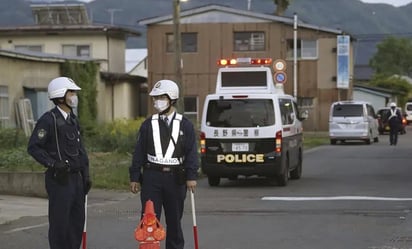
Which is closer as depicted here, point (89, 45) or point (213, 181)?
point (213, 181)

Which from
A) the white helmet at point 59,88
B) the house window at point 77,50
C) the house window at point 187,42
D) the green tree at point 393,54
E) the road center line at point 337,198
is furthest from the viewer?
the green tree at point 393,54

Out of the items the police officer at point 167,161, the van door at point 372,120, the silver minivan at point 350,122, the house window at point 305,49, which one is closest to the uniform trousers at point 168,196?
the police officer at point 167,161

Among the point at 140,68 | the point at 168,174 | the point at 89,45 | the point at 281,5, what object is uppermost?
the point at 281,5

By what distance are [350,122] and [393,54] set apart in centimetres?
7785

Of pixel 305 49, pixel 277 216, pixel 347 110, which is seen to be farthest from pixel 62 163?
pixel 305 49

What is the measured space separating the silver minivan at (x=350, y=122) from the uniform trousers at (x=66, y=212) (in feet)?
98.8

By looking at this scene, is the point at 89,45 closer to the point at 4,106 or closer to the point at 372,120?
the point at 4,106

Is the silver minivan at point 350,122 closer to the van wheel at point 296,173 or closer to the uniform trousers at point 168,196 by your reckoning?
the van wheel at point 296,173

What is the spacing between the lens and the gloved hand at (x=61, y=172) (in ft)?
24.5

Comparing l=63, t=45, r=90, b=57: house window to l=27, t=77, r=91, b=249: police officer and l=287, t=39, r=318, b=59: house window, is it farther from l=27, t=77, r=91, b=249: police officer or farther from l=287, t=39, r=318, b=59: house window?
l=27, t=77, r=91, b=249: police officer

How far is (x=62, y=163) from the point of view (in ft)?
24.6

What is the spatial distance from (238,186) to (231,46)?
3091 centimetres

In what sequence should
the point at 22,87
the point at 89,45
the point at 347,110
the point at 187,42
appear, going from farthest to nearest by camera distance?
the point at 187,42
the point at 89,45
the point at 347,110
the point at 22,87

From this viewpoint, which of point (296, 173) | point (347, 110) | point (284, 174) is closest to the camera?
point (284, 174)
